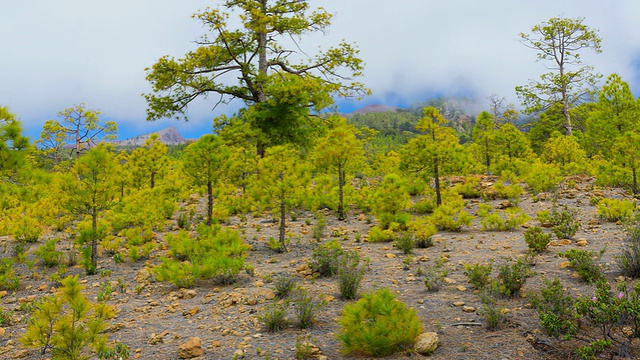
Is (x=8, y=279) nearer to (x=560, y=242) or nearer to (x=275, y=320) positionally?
(x=275, y=320)

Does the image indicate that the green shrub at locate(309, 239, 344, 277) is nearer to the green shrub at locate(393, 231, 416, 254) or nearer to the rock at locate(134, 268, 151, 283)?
the green shrub at locate(393, 231, 416, 254)

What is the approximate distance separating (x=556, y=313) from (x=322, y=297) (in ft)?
10.6

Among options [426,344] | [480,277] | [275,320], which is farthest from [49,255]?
[480,277]

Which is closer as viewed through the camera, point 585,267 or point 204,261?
point 585,267

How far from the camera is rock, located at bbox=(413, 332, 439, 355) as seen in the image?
14.3 feet

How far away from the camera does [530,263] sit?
698cm

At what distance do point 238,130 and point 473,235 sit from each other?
10.7 meters

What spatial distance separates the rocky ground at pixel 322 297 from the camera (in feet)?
15.4

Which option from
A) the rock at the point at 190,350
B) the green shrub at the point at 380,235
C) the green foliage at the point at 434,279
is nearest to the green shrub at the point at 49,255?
the rock at the point at 190,350

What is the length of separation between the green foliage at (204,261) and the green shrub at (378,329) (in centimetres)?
373

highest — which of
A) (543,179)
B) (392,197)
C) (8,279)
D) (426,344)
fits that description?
(543,179)

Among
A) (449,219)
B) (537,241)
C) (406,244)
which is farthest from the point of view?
(449,219)

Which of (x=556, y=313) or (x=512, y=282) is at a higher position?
(x=512, y=282)

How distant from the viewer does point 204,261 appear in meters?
7.80
